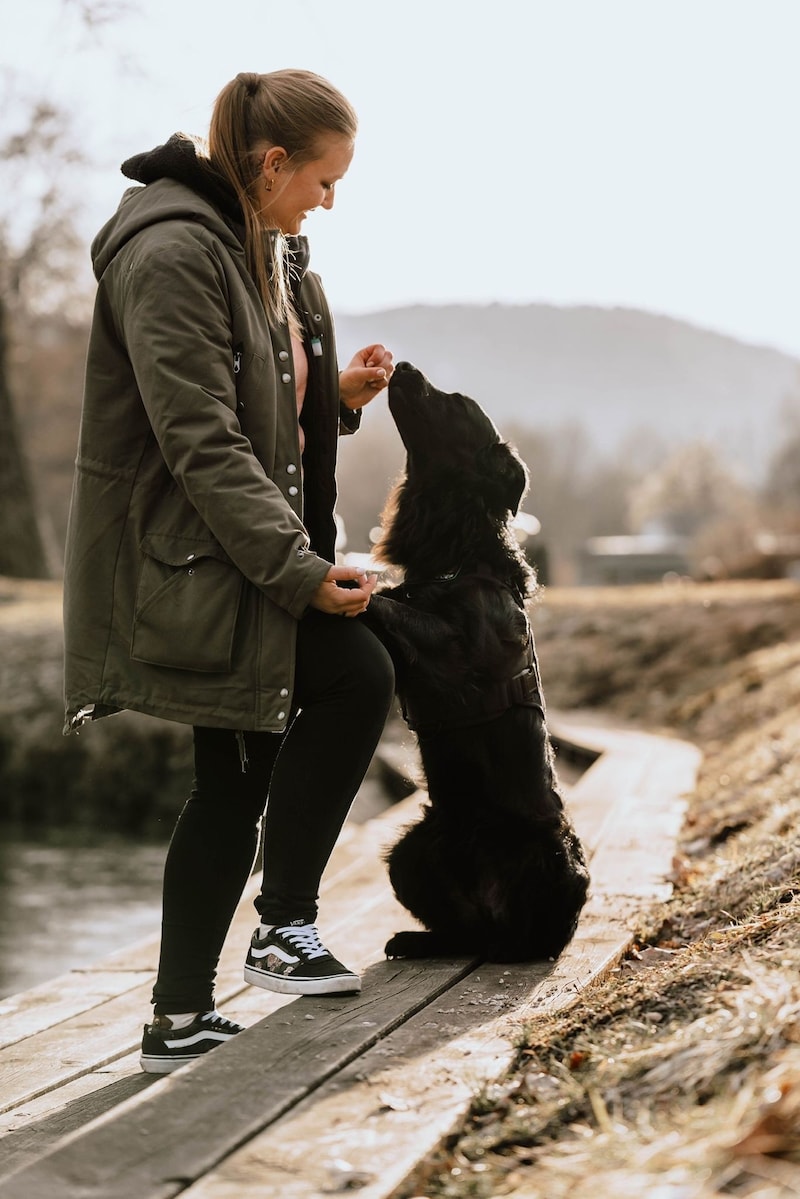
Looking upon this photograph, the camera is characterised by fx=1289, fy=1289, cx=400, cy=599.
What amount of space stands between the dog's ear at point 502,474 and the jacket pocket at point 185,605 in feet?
2.71

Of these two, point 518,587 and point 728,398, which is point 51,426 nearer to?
point 518,587

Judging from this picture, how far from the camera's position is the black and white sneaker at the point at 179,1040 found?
100 inches

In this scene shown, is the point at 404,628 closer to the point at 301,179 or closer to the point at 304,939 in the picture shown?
the point at 304,939

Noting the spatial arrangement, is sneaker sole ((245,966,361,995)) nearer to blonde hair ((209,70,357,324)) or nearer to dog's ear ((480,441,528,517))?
dog's ear ((480,441,528,517))

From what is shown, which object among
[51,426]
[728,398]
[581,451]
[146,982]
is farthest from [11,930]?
[728,398]

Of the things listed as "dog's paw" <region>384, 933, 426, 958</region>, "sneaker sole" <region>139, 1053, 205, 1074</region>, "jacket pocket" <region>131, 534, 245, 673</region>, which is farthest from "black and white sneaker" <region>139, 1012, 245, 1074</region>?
"jacket pocket" <region>131, 534, 245, 673</region>

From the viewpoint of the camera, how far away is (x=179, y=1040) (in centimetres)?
254

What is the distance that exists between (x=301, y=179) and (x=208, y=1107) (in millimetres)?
1748

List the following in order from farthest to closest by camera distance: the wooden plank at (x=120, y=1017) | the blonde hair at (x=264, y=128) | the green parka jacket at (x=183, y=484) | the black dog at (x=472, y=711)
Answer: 1. the black dog at (x=472, y=711)
2. the wooden plank at (x=120, y=1017)
3. the blonde hair at (x=264, y=128)
4. the green parka jacket at (x=183, y=484)

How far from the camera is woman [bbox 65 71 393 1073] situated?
241cm

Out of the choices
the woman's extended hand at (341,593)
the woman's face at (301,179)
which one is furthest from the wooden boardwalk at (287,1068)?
the woman's face at (301,179)

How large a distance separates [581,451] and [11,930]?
8652cm

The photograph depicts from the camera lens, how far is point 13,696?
9430mm

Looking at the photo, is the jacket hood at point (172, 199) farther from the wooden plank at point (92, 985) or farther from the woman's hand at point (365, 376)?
the wooden plank at point (92, 985)
